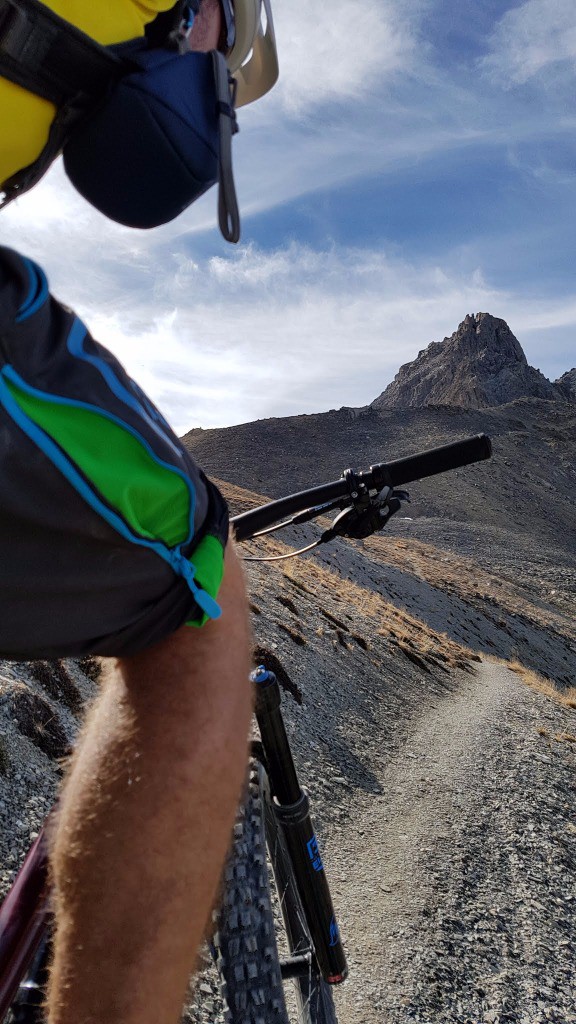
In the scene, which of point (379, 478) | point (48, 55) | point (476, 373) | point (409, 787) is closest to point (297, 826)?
point (379, 478)

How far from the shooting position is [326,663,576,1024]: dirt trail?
4.37 metres

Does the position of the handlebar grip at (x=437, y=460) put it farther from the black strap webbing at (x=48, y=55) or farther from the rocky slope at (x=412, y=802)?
the rocky slope at (x=412, y=802)

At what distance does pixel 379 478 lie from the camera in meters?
2.34

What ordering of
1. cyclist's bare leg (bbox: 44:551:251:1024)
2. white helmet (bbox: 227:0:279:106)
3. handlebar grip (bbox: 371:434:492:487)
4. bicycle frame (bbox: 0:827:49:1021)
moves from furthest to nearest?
handlebar grip (bbox: 371:434:492:487) < white helmet (bbox: 227:0:279:106) < bicycle frame (bbox: 0:827:49:1021) < cyclist's bare leg (bbox: 44:551:251:1024)

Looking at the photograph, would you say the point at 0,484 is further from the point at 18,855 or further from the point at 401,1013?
the point at 401,1013

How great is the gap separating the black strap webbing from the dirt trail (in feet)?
15.6

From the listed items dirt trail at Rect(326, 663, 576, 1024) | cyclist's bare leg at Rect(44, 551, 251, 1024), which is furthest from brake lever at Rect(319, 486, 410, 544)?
dirt trail at Rect(326, 663, 576, 1024)

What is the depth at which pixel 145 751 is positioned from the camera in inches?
39.2

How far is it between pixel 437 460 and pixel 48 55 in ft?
5.28

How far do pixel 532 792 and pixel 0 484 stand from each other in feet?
30.8

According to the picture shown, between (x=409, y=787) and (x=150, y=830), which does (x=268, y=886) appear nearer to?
(x=150, y=830)

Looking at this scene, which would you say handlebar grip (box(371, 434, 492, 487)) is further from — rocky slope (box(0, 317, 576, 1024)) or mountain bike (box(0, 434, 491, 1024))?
rocky slope (box(0, 317, 576, 1024))

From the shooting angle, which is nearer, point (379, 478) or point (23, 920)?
point (23, 920)

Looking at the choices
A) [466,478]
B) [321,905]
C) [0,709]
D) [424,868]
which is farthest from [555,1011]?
[466,478]
